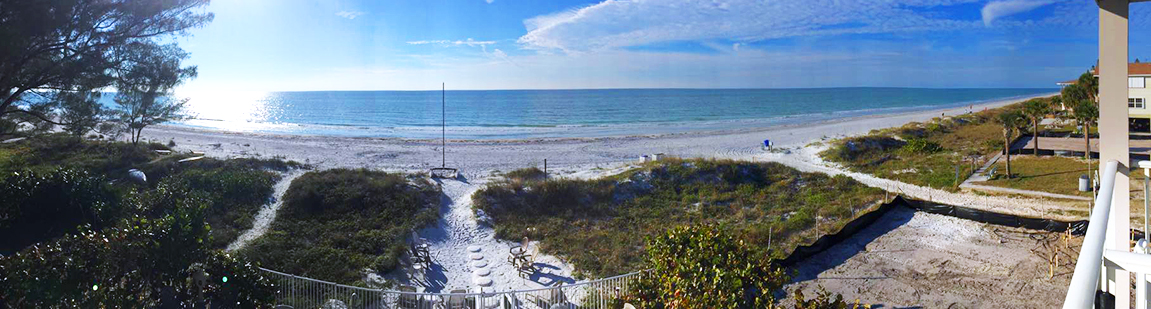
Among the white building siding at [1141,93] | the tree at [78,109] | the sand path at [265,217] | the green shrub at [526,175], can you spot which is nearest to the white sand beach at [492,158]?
the sand path at [265,217]

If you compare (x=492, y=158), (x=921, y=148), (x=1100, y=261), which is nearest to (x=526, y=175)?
(x=492, y=158)

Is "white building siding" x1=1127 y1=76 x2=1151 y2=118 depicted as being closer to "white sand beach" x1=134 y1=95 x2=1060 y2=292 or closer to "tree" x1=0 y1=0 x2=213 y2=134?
"white sand beach" x1=134 y1=95 x2=1060 y2=292

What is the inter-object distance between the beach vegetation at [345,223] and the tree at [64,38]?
6382 mm

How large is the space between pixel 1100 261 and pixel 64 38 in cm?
2188

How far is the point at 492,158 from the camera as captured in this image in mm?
32656

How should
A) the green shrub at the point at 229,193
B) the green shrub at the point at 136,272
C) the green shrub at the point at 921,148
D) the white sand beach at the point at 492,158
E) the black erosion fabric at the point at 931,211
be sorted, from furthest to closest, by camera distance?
the green shrub at the point at 921,148, the green shrub at the point at 229,193, the white sand beach at the point at 492,158, the black erosion fabric at the point at 931,211, the green shrub at the point at 136,272

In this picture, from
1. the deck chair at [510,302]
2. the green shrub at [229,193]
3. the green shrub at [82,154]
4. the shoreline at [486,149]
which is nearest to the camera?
the deck chair at [510,302]

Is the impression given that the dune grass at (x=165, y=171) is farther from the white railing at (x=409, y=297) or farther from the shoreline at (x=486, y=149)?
the white railing at (x=409, y=297)

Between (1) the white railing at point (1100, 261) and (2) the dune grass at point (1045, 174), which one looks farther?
(2) the dune grass at point (1045, 174)

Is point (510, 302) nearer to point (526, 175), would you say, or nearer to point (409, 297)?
point (409, 297)

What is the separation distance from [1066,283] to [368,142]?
130 ft

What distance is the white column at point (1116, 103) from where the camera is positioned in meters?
3.08

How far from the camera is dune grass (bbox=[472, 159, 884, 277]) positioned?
49.2 ft

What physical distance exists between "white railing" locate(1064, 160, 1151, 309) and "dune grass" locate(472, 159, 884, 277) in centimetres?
1052
